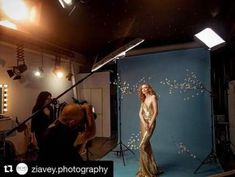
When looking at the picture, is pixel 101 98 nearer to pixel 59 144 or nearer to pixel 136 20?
pixel 136 20

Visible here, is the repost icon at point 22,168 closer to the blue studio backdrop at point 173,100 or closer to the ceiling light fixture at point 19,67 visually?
the blue studio backdrop at point 173,100

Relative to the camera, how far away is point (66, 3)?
7.89ft

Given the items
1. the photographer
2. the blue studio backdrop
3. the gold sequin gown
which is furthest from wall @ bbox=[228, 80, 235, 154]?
the photographer

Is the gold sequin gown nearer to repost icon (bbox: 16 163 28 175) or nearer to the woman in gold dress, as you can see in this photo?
the woman in gold dress

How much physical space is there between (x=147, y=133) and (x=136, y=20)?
74.8 inches

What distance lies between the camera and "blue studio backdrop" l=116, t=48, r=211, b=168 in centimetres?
425

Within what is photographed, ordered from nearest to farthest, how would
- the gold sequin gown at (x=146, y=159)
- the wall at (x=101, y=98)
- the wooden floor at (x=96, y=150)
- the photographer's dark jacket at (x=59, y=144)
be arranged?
the photographer's dark jacket at (x=59, y=144)
the gold sequin gown at (x=146, y=159)
the wooden floor at (x=96, y=150)
the wall at (x=101, y=98)

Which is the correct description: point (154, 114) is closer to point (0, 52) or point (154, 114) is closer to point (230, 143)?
point (230, 143)

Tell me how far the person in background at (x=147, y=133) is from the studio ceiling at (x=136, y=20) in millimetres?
1191

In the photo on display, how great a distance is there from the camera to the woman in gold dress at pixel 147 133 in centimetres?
303

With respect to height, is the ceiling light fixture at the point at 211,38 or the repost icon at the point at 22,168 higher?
the ceiling light fixture at the point at 211,38

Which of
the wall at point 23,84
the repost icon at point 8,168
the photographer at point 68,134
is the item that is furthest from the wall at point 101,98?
the repost icon at point 8,168

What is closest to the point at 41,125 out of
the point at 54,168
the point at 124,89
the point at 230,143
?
the point at 54,168

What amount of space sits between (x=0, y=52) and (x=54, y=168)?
388 centimetres
